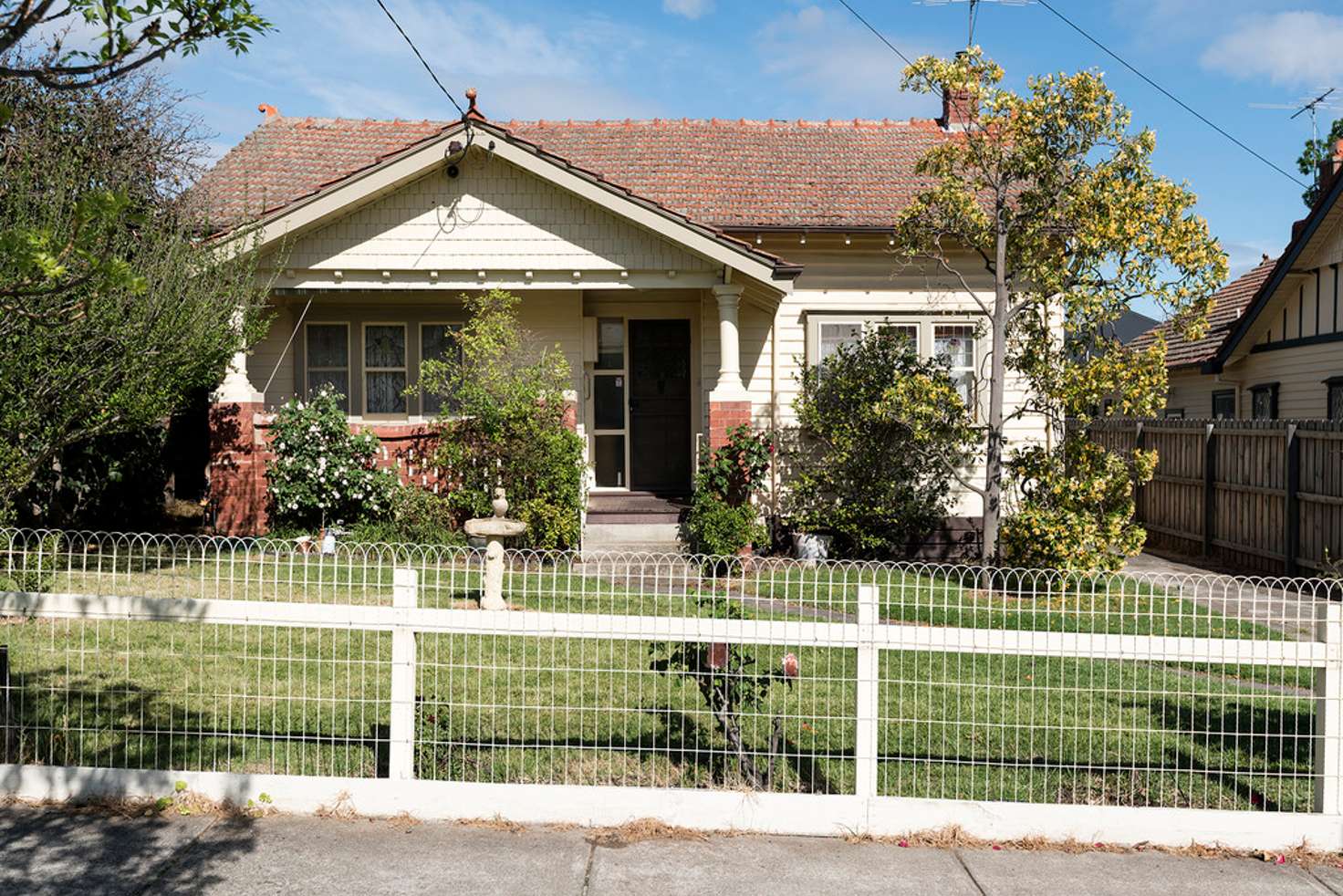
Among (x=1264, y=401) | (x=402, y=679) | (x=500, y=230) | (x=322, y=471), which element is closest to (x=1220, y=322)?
(x=1264, y=401)

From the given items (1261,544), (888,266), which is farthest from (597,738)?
(1261,544)

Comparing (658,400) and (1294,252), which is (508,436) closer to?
(658,400)

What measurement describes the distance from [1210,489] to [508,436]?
31.1 feet

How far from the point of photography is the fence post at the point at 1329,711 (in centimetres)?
506

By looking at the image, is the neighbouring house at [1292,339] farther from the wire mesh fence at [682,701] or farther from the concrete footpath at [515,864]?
the concrete footpath at [515,864]

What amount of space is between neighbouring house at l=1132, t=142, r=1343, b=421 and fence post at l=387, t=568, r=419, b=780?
12761 mm

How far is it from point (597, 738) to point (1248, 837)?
311cm

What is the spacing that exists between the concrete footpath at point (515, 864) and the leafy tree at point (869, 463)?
8065 mm

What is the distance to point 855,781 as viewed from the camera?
525 centimetres

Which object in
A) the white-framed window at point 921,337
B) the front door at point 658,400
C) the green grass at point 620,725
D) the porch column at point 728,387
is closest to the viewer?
the green grass at point 620,725

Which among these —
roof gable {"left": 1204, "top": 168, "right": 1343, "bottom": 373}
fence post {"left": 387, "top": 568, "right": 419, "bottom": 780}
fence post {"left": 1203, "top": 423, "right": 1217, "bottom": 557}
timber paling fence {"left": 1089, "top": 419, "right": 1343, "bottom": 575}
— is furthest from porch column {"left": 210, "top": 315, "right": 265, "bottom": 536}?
roof gable {"left": 1204, "top": 168, "right": 1343, "bottom": 373}

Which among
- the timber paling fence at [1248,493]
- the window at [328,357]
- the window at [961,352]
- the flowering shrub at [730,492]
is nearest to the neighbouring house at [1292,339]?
the timber paling fence at [1248,493]

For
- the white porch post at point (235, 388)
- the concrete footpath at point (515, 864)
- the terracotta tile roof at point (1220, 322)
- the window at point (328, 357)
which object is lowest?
the concrete footpath at point (515, 864)

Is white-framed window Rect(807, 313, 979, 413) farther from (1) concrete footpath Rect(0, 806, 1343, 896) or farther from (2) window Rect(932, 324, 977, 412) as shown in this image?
(1) concrete footpath Rect(0, 806, 1343, 896)
